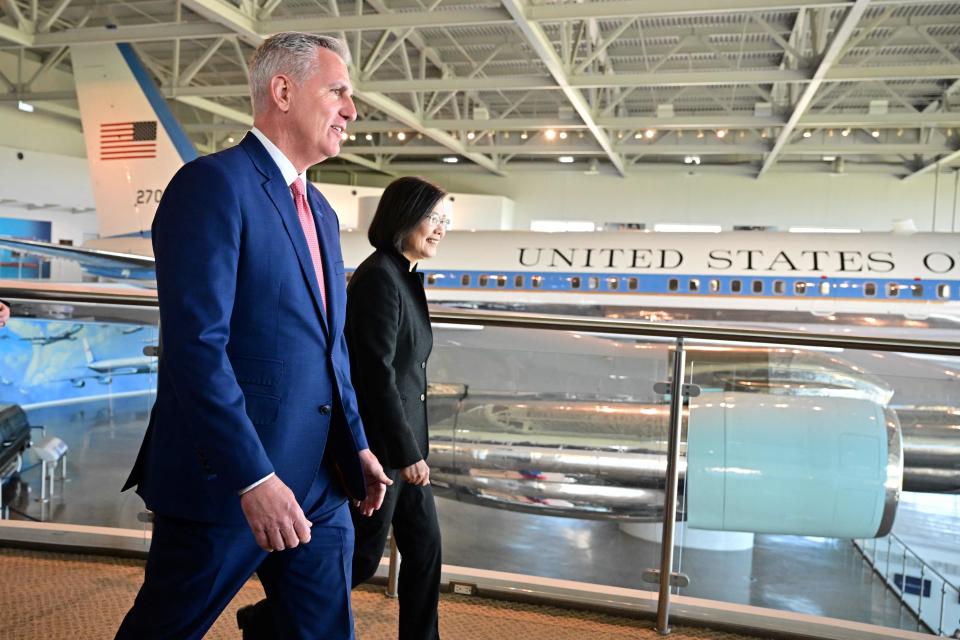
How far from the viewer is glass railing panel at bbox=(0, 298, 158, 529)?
10.7ft

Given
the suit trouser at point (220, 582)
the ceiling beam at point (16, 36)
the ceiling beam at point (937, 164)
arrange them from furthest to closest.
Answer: the ceiling beam at point (937, 164) → the ceiling beam at point (16, 36) → the suit trouser at point (220, 582)

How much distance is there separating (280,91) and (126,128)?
11692 mm

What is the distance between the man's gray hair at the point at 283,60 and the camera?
150 cm

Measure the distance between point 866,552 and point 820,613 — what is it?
0.29m

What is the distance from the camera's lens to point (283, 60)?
4.92 ft

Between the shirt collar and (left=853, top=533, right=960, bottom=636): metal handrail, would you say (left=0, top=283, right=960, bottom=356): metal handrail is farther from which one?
the shirt collar

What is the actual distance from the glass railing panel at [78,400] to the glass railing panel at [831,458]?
2.25 metres

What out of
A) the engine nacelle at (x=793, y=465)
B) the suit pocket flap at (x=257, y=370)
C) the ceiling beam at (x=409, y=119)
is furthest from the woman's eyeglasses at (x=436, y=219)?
the ceiling beam at (x=409, y=119)

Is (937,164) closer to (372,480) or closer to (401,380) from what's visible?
(401,380)

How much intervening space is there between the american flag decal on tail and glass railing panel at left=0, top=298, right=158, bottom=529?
29.7ft

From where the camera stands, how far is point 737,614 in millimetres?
2666

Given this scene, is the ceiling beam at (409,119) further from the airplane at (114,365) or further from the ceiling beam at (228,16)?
the airplane at (114,365)

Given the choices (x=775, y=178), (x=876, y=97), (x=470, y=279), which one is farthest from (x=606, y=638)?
(x=775, y=178)

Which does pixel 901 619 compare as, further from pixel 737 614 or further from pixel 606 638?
pixel 606 638
